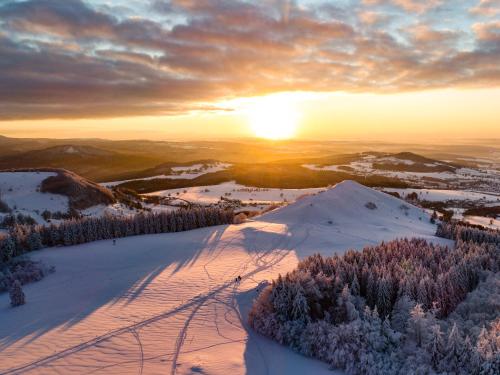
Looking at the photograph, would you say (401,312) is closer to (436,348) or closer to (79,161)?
(436,348)

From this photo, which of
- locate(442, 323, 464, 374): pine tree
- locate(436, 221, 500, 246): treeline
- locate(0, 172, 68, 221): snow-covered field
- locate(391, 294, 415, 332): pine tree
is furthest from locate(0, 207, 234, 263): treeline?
locate(442, 323, 464, 374): pine tree

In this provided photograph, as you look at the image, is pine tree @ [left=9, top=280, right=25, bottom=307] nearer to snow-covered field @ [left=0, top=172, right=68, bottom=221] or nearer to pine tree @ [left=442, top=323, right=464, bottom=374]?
pine tree @ [left=442, top=323, right=464, bottom=374]

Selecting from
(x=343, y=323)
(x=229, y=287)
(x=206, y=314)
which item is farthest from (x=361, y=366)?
(x=229, y=287)

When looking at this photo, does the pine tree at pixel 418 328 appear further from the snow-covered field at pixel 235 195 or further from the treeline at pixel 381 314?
the snow-covered field at pixel 235 195

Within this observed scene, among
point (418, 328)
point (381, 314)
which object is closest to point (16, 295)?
point (381, 314)

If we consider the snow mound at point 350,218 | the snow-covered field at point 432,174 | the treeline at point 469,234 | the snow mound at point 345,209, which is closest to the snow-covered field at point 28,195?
the snow mound at point 350,218

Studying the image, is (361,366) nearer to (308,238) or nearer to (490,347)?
(490,347)
